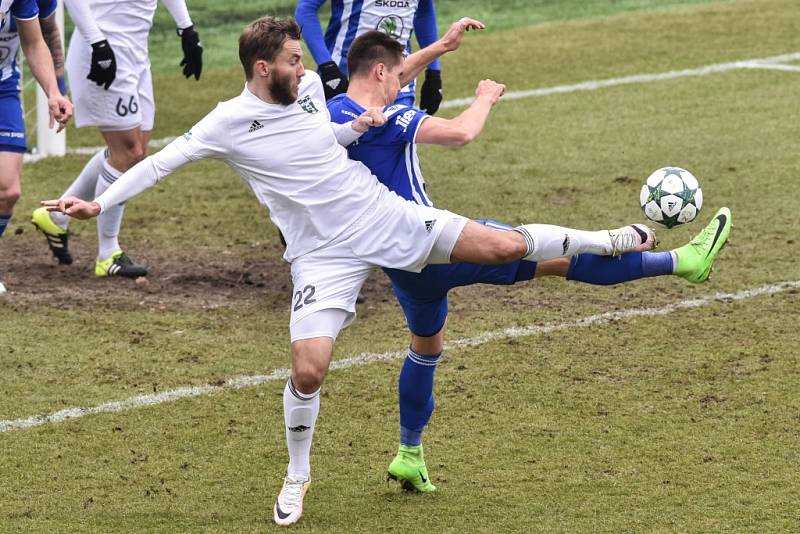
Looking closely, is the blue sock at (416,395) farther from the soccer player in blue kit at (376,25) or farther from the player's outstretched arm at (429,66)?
the player's outstretched arm at (429,66)

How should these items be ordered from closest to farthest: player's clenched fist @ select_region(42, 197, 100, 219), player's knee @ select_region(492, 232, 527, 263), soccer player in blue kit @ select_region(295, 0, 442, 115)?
player's clenched fist @ select_region(42, 197, 100, 219) < player's knee @ select_region(492, 232, 527, 263) < soccer player in blue kit @ select_region(295, 0, 442, 115)

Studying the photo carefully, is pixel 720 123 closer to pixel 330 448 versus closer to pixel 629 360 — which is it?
pixel 629 360

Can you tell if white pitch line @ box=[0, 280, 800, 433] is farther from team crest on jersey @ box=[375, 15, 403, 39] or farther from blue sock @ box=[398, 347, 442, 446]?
team crest on jersey @ box=[375, 15, 403, 39]

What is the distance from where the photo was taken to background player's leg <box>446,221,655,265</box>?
18.2ft

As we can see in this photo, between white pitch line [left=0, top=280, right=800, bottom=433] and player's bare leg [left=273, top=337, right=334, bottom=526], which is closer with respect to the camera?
player's bare leg [left=273, top=337, right=334, bottom=526]

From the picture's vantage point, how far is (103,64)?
8.46 meters

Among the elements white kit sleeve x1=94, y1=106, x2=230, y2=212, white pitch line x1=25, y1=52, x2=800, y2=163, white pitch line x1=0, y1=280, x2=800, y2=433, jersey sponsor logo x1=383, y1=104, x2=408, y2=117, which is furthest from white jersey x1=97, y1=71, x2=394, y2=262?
white pitch line x1=25, y1=52, x2=800, y2=163

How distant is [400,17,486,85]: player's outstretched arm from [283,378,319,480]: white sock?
1.49m

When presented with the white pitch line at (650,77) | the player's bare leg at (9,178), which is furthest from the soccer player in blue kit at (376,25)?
the white pitch line at (650,77)

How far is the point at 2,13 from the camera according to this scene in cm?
777

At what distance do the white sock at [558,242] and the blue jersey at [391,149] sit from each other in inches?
18.7

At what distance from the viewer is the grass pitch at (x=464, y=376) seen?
5707 millimetres

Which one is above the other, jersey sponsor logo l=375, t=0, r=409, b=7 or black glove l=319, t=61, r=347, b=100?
jersey sponsor logo l=375, t=0, r=409, b=7

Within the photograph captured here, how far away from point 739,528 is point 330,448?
74.1 inches
